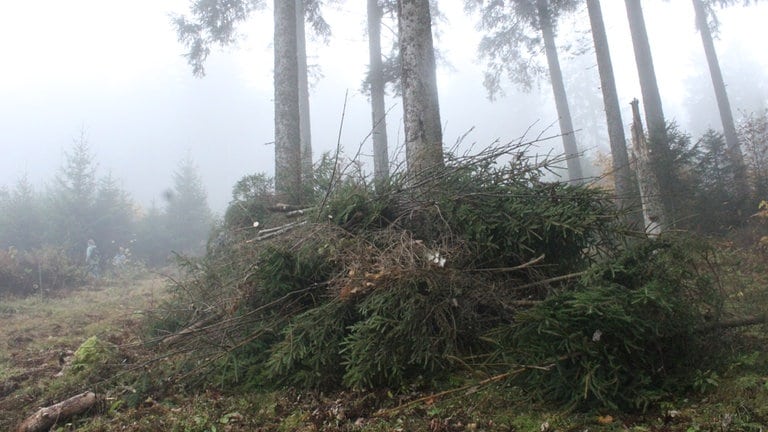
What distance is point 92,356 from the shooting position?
5008 millimetres

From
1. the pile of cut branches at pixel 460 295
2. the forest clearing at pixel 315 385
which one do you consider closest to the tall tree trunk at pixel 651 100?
the forest clearing at pixel 315 385

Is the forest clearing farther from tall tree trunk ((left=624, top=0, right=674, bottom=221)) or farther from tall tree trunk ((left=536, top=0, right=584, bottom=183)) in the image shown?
tall tree trunk ((left=536, top=0, right=584, bottom=183))

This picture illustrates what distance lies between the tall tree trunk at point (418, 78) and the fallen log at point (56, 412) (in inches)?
183

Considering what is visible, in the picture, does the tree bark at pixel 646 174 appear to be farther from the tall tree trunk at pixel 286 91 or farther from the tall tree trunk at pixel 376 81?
the tall tree trunk at pixel 286 91

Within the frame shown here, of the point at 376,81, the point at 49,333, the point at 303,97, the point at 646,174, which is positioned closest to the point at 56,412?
the point at 49,333

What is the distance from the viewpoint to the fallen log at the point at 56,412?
377 cm

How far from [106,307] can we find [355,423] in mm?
8821

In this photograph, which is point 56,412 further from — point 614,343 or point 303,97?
point 303,97

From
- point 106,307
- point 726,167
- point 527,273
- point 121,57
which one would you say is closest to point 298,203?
point 527,273

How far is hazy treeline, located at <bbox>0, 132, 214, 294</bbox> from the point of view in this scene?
19.5m

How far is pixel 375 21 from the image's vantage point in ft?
53.5

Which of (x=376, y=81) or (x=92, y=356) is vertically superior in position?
(x=376, y=81)

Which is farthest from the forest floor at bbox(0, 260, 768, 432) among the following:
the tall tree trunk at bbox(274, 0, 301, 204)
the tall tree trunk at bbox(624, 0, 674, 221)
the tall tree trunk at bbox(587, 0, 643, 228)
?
the tall tree trunk at bbox(587, 0, 643, 228)

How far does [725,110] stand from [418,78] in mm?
14851
